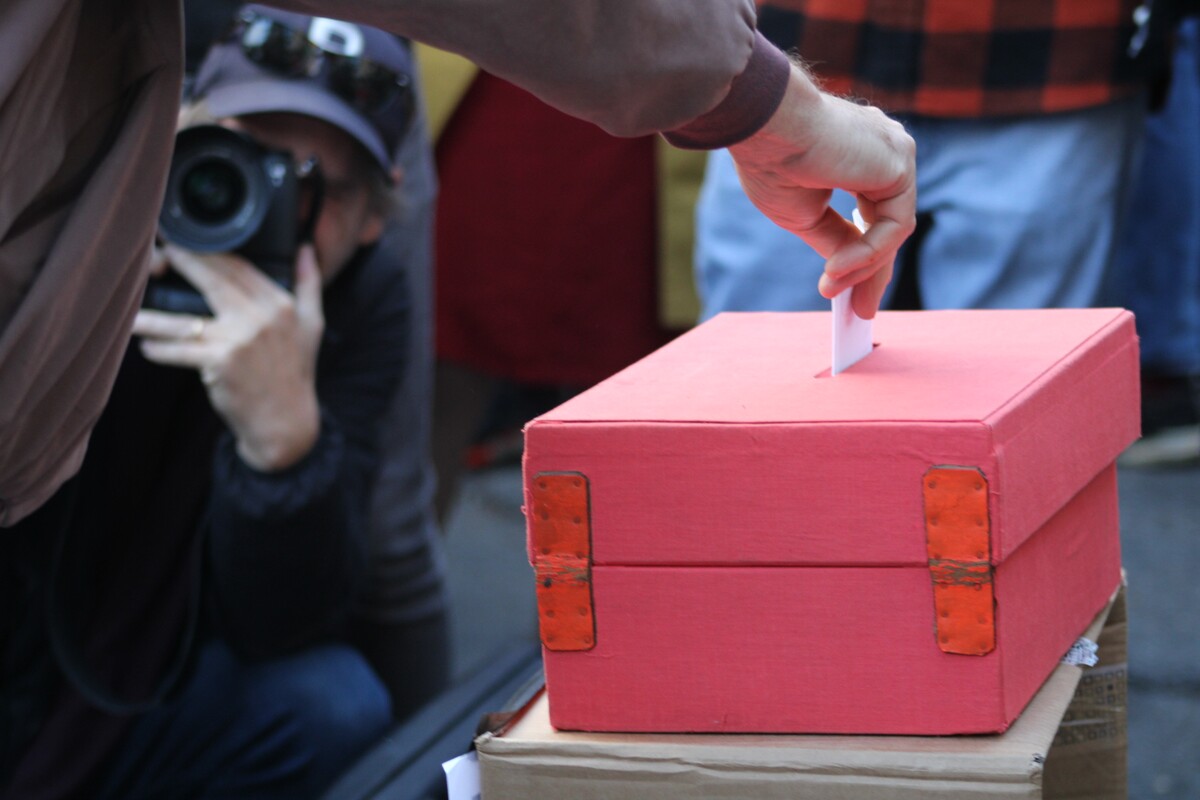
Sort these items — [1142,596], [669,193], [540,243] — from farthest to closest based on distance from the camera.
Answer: [1142,596], [540,243], [669,193]

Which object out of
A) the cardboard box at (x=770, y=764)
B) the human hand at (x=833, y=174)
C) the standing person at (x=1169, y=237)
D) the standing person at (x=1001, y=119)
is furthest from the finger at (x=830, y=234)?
the standing person at (x=1169, y=237)

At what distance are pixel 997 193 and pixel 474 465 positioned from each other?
6.75 feet

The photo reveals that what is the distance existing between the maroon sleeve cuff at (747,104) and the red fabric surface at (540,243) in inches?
56.1

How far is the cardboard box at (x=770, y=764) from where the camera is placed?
0.89m

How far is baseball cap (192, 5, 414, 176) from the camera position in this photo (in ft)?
4.91

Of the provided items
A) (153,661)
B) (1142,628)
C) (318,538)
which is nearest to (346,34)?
(318,538)

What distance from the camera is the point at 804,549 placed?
0.91 m

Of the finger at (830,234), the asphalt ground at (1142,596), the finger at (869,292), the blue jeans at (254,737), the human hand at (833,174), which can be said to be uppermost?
the human hand at (833,174)

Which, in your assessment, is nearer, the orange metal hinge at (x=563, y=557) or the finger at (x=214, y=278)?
the orange metal hinge at (x=563, y=557)

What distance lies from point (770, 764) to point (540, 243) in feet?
5.18

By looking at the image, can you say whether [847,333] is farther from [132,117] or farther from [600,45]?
[132,117]

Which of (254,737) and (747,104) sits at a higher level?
(747,104)

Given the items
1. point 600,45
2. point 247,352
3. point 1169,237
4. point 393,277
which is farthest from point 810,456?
point 1169,237

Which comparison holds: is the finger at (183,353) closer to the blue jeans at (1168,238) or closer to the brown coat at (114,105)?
the brown coat at (114,105)
